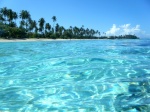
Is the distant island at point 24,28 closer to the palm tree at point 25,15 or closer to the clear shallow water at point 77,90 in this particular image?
the palm tree at point 25,15

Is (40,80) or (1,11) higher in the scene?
(1,11)


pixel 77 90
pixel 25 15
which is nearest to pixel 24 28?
pixel 25 15

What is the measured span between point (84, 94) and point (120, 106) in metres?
0.94

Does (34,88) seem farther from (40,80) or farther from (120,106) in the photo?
(120,106)

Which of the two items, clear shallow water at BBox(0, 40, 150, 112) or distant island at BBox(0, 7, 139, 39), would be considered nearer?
clear shallow water at BBox(0, 40, 150, 112)

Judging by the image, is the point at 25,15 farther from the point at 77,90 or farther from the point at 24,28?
the point at 77,90

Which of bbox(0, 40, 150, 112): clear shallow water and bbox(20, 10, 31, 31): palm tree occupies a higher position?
bbox(20, 10, 31, 31): palm tree

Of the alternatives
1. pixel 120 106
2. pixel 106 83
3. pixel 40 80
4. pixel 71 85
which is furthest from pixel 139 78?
pixel 40 80

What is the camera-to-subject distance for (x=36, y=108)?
3838 millimetres

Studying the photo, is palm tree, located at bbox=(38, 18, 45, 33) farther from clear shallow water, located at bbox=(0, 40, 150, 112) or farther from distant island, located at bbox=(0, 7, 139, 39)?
clear shallow water, located at bbox=(0, 40, 150, 112)

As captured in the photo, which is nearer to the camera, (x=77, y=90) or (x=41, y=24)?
(x=77, y=90)

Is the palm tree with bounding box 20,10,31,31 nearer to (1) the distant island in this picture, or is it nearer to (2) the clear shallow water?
(1) the distant island

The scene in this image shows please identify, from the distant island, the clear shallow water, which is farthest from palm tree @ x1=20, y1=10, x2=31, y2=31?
the clear shallow water

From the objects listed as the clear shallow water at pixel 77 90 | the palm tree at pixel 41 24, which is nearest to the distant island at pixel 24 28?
the palm tree at pixel 41 24
